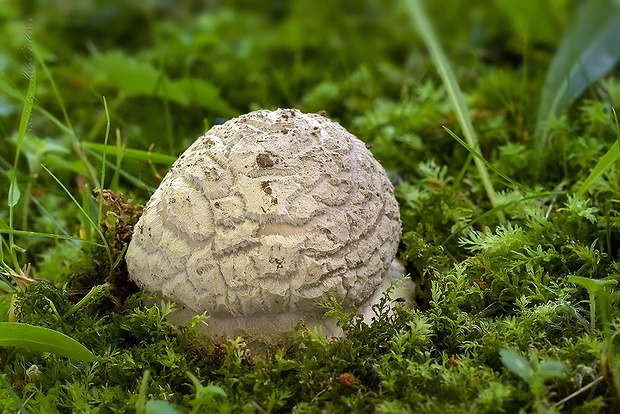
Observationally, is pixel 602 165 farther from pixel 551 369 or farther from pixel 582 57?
pixel 582 57

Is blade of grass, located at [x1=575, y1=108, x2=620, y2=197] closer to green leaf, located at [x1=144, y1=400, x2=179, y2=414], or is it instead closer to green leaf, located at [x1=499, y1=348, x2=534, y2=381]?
green leaf, located at [x1=499, y1=348, x2=534, y2=381]

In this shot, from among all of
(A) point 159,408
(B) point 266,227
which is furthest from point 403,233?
(A) point 159,408

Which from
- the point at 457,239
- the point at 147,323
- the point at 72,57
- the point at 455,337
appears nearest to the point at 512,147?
the point at 457,239

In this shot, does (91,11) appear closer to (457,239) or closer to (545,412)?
(457,239)

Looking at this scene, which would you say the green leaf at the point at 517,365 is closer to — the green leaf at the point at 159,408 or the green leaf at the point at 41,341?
the green leaf at the point at 159,408

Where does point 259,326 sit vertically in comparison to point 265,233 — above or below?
below

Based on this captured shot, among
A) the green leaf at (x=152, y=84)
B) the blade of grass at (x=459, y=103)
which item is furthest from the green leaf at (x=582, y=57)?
the green leaf at (x=152, y=84)
